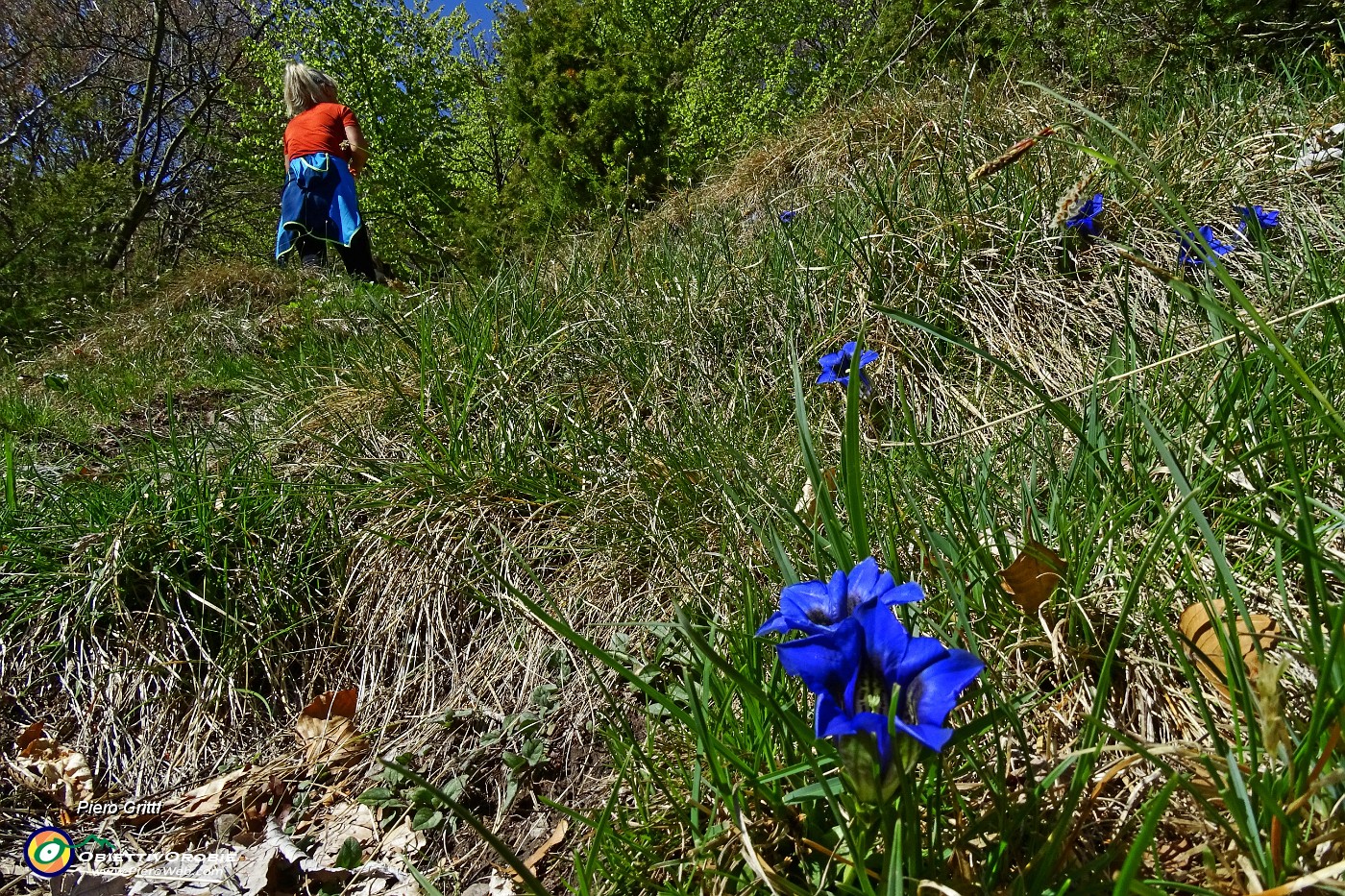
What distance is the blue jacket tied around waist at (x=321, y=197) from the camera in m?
5.58

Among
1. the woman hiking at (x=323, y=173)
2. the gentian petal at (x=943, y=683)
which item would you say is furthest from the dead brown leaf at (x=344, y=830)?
the woman hiking at (x=323, y=173)

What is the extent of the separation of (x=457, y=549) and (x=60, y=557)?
1.06m

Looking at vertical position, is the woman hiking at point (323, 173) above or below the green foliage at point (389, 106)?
below

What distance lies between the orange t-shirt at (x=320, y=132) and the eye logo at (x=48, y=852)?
505 cm

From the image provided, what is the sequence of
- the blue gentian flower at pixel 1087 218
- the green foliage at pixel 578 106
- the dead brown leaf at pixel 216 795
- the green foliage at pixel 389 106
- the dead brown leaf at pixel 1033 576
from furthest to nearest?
the green foliage at pixel 389 106 → the green foliage at pixel 578 106 → the blue gentian flower at pixel 1087 218 → the dead brown leaf at pixel 216 795 → the dead brown leaf at pixel 1033 576

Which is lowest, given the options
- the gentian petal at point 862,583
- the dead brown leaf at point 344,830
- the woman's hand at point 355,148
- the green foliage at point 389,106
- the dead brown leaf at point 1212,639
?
the dead brown leaf at point 344,830

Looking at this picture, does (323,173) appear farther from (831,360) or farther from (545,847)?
(545,847)

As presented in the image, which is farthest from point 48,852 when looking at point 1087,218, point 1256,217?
point 1256,217

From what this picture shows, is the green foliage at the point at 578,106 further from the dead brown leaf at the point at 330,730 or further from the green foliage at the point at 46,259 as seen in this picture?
the dead brown leaf at the point at 330,730

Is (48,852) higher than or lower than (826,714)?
lower

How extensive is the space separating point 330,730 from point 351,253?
4.78 metres

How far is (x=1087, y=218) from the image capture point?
2262 millimetres

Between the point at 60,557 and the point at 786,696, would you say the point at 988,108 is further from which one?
the point at 60,557

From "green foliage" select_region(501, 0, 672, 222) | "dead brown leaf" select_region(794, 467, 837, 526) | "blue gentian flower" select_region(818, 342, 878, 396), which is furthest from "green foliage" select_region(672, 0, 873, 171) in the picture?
"dead brown leaf" select_region(794, 467, 837, 526)
